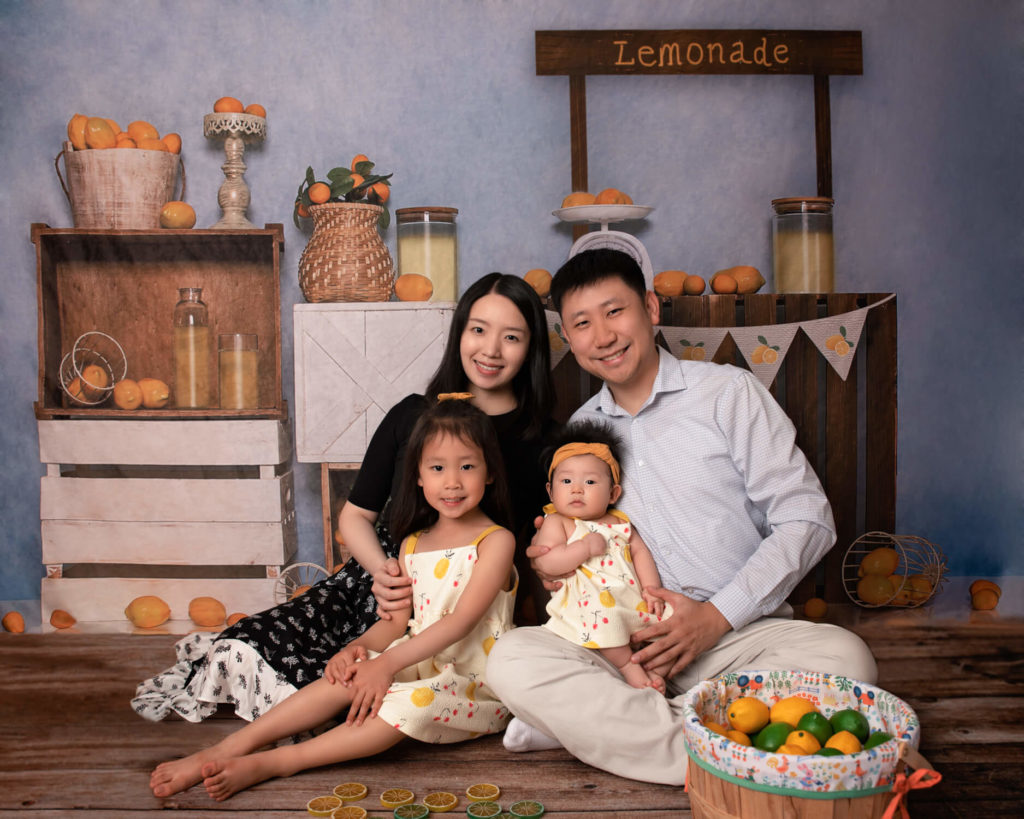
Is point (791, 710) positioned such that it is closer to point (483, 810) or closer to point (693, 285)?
point (483, 810)

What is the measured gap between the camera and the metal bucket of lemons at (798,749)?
3.84 feet

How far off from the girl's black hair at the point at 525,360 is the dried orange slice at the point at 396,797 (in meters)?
0.77

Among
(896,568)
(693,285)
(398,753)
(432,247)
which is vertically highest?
(432,247)

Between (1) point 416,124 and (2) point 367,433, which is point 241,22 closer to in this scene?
(1) point 416,124

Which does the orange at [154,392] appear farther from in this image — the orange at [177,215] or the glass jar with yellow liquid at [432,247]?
the glass jar with yellow liquid at [432,247]

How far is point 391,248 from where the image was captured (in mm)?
2539

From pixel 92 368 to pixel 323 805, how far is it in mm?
1477

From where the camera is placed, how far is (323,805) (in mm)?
1482

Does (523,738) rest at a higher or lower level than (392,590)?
lower

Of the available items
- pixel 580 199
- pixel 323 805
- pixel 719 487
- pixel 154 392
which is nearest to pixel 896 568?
pixel 719 487

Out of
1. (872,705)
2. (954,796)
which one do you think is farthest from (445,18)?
(954,796)

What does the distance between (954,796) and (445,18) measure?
2064 millimetres

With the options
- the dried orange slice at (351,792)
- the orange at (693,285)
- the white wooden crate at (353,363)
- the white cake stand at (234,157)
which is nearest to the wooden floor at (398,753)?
the dried orange slice at (351,792)

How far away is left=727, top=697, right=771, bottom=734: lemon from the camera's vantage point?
1.39 m
